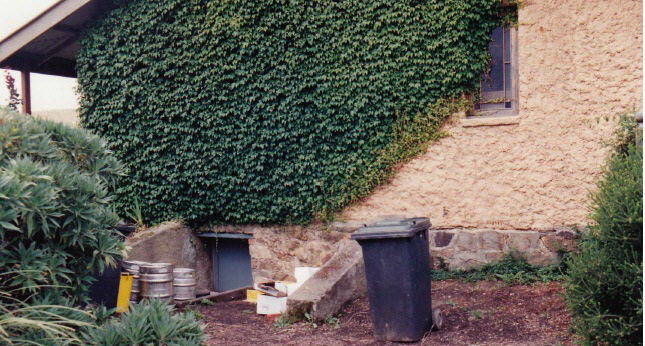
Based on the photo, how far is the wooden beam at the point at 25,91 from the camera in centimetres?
1059

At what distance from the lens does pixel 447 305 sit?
641 centimetres

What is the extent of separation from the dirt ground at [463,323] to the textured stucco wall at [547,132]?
1.04 meters

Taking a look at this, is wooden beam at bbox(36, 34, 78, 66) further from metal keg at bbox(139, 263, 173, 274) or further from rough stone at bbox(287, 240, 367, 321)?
rough stone at bbox(287, 240, 367, 321)

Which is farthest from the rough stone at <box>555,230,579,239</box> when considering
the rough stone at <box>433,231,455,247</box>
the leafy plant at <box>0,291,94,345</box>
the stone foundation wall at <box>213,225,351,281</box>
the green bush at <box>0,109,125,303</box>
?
the leafy plant at <box>0,291,94,345</box>

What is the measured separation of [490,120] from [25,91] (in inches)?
320

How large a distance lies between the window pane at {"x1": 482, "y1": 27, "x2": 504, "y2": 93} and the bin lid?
9.98ft

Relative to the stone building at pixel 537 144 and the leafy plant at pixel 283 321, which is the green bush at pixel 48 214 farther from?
the stone building at pixel 537 144

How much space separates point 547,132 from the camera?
734 centimetres

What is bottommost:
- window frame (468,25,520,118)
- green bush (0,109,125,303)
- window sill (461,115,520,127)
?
green bush (0,109,125,303)

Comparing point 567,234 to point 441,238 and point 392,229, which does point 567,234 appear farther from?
point 392,229

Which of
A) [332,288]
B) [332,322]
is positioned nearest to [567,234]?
[332,288]

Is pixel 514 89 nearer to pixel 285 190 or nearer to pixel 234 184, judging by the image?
pixel 285 190

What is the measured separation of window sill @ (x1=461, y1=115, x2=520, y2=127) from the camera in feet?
24.5

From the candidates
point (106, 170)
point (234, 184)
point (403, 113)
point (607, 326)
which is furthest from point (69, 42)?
point (607, 326)
